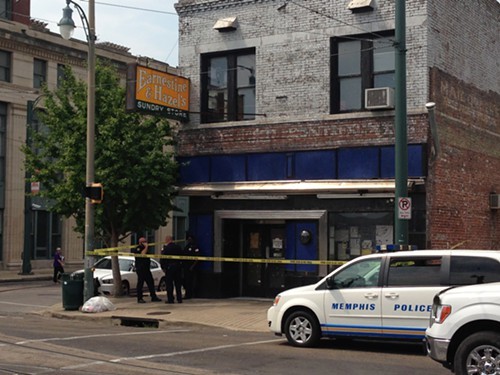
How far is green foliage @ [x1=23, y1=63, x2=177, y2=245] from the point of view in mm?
20531

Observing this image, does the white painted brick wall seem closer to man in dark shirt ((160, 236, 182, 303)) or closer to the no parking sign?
the no parking sign

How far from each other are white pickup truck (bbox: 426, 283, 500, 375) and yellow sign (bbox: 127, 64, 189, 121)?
12.1m

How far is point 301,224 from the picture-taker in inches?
778

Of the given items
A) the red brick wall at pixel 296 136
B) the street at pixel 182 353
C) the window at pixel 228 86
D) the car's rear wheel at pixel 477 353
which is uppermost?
the window at pixel 228 86

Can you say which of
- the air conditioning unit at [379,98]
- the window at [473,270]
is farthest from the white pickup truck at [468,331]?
the air conditioning unit at [379,98]

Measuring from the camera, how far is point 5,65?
39.7 meters

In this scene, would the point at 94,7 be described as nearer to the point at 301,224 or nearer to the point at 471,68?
the point at 301,224

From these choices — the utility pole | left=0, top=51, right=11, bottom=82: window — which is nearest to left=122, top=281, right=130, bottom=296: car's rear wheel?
the utility pole

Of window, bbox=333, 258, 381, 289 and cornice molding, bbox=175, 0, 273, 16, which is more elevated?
cornice molding, bbox=175, 0, 273, 16

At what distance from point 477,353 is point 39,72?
119 feet

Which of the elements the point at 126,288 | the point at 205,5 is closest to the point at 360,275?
the point at 205,5

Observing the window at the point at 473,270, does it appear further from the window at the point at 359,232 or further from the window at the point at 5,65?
the window at the point at 5,65

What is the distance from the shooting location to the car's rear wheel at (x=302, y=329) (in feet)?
42.3

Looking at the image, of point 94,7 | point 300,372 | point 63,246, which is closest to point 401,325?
point 300,372
